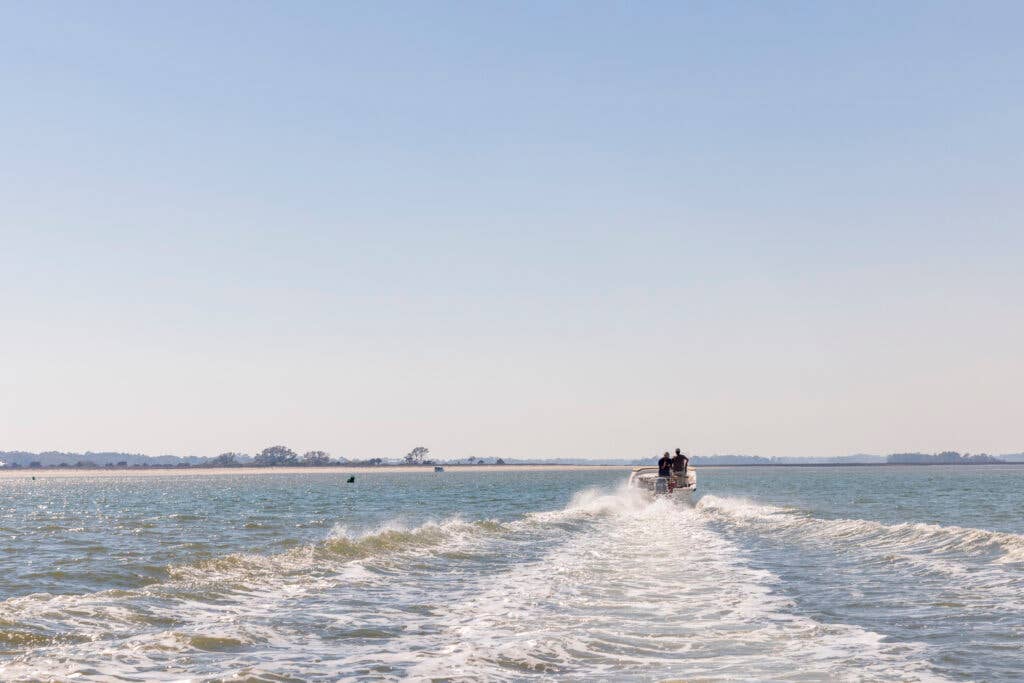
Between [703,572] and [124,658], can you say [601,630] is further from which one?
[703,572]

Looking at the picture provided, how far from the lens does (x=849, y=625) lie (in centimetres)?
1436

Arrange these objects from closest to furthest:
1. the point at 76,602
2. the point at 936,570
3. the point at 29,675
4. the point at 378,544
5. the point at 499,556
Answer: the point at 29,675, the point at 76,602, the point at 936,570, the point at 499,556, the point at 378,544

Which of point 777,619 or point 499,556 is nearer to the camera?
point 777,619

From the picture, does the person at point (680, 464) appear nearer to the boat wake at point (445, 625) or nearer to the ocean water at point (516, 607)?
the ocean water at point (516, 607)

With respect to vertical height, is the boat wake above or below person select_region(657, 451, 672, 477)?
below

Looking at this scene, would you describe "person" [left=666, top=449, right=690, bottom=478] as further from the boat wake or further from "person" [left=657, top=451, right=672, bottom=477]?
the boat wake

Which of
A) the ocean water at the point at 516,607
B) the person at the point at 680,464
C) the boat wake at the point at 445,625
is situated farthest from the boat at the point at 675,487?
the boat wake at the point at 445,625

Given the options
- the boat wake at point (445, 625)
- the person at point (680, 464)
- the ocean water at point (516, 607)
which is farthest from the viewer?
the person at point (680, 464)

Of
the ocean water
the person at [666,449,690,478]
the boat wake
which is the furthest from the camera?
the person at [666,449,690,478]

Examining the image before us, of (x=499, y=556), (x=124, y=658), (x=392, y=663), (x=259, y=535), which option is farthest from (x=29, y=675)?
(x=259, y=535)

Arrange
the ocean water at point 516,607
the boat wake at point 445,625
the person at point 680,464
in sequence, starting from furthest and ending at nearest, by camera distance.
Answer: the person at point 680,464
the ocean water at point 516,607
the boat wake at point 445,625

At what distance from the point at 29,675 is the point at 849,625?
11.1m

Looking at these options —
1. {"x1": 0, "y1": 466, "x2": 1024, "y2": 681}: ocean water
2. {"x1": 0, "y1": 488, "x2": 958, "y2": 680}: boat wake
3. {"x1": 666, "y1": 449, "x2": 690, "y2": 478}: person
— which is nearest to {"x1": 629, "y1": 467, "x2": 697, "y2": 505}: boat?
{"x1": 666, "y1": 449, "x2": 690, "y2": 478}: person

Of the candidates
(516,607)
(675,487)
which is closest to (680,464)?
(675,487)
